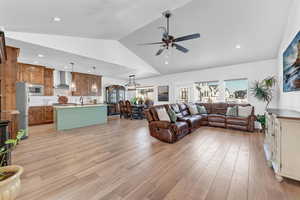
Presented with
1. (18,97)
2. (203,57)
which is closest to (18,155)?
(18,97)

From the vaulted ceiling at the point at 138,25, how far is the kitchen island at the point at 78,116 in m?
2.01

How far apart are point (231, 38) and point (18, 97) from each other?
22.4ft

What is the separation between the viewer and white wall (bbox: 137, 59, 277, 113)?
519 cm

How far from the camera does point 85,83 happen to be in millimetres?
7590

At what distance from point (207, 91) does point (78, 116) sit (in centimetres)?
629

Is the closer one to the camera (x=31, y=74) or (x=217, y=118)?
(x=217, y=118)

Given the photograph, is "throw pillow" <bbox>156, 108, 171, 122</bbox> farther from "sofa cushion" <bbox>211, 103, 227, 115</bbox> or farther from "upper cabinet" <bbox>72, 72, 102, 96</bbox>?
"upper cabinet" <bbox>72, 72, 102, 96</bbox>

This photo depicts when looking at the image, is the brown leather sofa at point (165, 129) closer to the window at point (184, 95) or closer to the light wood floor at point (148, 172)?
the light wood floor at point (148, 172)

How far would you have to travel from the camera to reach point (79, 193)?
5.39 ft

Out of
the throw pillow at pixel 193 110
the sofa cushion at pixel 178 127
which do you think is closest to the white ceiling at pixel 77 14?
the sofa cushion at pixel 178 127

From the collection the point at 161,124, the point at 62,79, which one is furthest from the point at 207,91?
the point at 62,79

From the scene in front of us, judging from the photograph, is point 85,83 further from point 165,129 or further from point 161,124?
point 165,129

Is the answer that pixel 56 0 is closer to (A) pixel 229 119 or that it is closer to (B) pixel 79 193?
(B) pixel 79 193

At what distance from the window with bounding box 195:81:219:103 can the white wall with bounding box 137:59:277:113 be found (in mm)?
275
